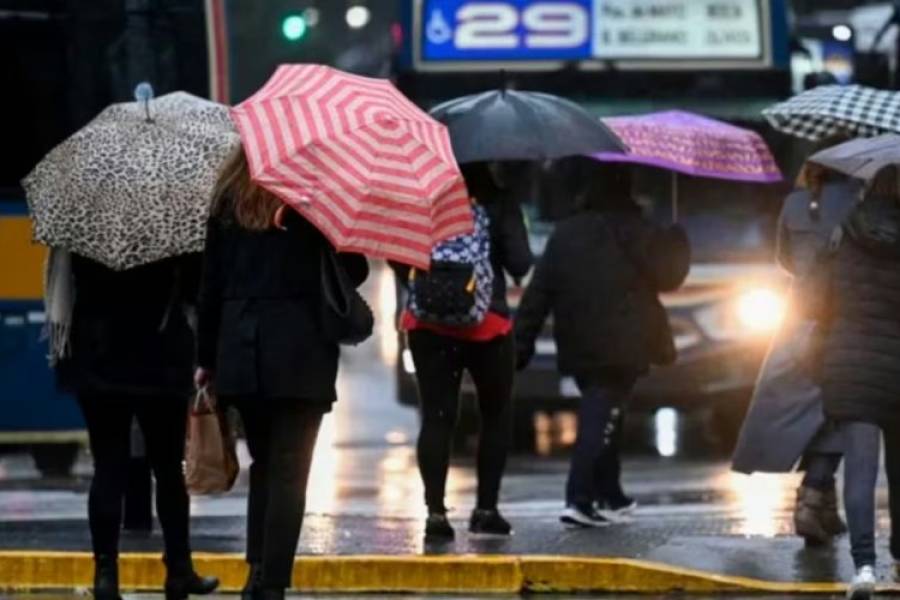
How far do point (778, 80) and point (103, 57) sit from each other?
4493 mm

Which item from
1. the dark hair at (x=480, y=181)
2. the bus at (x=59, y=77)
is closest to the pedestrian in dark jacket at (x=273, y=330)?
the dark hair at (x=480, y=181)

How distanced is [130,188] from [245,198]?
554 mm

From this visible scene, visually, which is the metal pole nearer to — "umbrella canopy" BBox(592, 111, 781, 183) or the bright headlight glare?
the bright headlight glare

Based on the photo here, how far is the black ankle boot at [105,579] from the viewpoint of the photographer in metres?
9.00

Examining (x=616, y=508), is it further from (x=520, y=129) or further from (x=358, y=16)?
(x=358, y=16)

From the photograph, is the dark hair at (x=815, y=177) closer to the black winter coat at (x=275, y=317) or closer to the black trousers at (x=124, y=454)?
the black winter coat at (x=275, y=317)

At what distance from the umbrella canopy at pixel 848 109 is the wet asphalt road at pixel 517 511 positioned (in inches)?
69.3

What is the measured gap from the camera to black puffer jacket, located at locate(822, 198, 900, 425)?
9.52 m

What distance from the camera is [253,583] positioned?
343 inches

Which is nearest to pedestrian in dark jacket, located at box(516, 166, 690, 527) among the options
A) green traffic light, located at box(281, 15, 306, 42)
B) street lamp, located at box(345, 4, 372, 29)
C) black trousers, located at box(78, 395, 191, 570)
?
black trousers, located at box(78, 395, 191, 570)

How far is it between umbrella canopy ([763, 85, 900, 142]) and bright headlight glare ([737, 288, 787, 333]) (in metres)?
5.60

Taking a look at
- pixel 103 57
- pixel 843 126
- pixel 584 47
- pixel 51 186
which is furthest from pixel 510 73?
pixel 51 186

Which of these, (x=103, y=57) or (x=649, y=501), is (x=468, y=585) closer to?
(x=649, y=501)

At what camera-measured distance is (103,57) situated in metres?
14.9
